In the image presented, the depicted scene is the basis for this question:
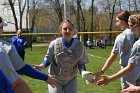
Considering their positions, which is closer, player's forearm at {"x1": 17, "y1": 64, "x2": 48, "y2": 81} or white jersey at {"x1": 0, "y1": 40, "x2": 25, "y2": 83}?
white jersey at {"x1": 0, "y1": 40, "x2": 25, "y2": 83}

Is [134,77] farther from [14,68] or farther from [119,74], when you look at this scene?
[14,68]


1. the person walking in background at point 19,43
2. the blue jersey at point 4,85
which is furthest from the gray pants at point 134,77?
the person walking in background at point 19,43

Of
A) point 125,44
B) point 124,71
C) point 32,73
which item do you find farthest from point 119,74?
point 32,73

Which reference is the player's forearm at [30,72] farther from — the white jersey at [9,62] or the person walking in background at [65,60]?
the person walking in background at [65,60]

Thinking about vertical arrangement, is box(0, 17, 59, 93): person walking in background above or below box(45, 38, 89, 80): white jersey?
above

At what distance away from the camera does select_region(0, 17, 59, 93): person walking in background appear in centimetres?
310

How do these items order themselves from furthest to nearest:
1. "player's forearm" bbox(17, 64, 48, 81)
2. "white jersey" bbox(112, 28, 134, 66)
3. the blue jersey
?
"white jersey" bbox(112, 28, 134, 66) < "player's forearm" bbox(17, 64, 48, 81) < the blue jersey

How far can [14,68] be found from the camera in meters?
3.68

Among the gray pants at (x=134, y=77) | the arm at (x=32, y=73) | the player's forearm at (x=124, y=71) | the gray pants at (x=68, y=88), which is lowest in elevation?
the gray pants at (x=68, y=88)

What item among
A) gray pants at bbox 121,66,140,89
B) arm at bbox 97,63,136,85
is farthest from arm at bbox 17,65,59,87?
gray pants at bbox 121,66,140,89

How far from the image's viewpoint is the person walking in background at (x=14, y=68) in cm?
310

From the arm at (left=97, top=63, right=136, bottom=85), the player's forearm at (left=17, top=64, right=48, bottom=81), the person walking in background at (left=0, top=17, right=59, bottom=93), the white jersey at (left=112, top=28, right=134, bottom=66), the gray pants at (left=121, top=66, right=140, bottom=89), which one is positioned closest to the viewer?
the person walking in background at (left=0, top=17, right=59, bottom=93)

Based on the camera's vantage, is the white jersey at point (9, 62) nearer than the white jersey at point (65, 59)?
Yes

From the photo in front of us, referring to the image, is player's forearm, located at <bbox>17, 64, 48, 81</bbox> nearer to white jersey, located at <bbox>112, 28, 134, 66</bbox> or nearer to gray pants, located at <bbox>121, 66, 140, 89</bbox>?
gray pants, located at <bbox>121, 66, 140, 89</bbox>
